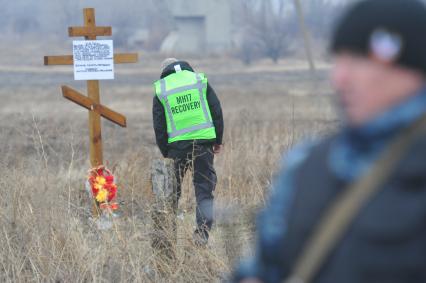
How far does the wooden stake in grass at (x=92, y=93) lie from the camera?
875cm

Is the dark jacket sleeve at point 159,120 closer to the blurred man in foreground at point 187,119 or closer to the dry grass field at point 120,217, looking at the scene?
the blurred man in foreground at point 187,119

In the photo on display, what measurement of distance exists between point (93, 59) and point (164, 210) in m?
3.12

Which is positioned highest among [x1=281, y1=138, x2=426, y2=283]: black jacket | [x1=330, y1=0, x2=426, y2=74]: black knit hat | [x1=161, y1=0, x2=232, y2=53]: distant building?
[x1=330, y1=0, x2=426, y2=74]: black knit hat

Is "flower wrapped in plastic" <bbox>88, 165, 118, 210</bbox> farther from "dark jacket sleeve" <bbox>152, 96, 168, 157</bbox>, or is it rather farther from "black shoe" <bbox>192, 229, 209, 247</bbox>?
"black shoe" <bbox>192, 229, 209, 247</bbox>

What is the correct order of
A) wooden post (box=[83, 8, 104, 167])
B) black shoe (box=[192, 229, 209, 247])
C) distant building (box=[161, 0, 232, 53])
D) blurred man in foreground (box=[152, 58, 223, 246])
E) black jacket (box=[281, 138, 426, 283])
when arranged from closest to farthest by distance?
black jacket (box=[281, 138, 426, 283]), black shoe (box=[192, 229, 209, 247]), blurred man in foreground (box=[152, 58, 223, 246]), wooden post (box=[83, 8, 104, 167]), distant building (box=[161, 0, 232, 53])

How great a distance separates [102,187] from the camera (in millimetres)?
8219

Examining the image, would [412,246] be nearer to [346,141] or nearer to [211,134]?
[346,141]

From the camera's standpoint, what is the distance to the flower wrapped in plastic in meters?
8.11

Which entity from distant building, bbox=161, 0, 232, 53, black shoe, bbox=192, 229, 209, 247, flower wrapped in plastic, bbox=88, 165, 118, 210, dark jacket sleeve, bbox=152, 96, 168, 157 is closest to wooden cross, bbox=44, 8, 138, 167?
flower wrapped in plastic, bbox=88, 165, 118, 210

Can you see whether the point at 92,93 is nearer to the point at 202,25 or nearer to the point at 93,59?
the point at 93,59

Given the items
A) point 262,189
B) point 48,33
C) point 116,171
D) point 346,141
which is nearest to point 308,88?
point 116,171

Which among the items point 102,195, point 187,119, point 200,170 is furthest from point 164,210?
point 102,195

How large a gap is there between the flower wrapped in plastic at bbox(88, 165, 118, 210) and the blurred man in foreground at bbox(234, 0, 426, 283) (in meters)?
5.78

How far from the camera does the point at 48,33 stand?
72500 millimetres
